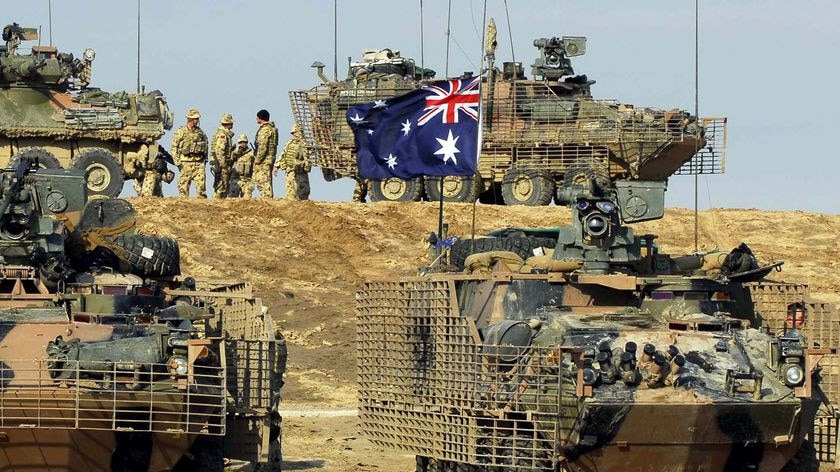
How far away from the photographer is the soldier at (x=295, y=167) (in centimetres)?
3931

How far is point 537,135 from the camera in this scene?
38812 mm

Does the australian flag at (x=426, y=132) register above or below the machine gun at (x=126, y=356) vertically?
above

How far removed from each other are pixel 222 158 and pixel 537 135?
5.71 m

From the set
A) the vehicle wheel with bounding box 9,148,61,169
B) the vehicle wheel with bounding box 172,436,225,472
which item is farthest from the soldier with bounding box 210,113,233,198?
the vehicle wheel with bounding box 172,436,225,472

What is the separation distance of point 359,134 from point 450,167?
157 centimetres

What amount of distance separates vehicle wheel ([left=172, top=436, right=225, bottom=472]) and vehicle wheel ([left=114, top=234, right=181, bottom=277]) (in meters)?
4.02

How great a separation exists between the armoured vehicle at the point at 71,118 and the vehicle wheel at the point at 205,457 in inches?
741

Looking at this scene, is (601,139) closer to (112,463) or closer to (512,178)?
(512,178)

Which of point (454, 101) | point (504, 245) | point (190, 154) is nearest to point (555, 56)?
point (190, 154)

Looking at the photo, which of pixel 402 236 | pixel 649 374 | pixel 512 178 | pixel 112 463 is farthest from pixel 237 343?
pixel 512 178

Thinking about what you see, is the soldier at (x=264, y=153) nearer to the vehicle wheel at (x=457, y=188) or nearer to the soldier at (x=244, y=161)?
the soldier at (x=244, y=161)

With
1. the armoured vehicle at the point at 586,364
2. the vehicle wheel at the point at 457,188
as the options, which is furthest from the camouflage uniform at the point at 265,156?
the armoured vehicle at the point at 586,364

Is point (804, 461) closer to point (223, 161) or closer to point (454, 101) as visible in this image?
point (454, 101)

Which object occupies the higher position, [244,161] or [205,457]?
[244,161]
